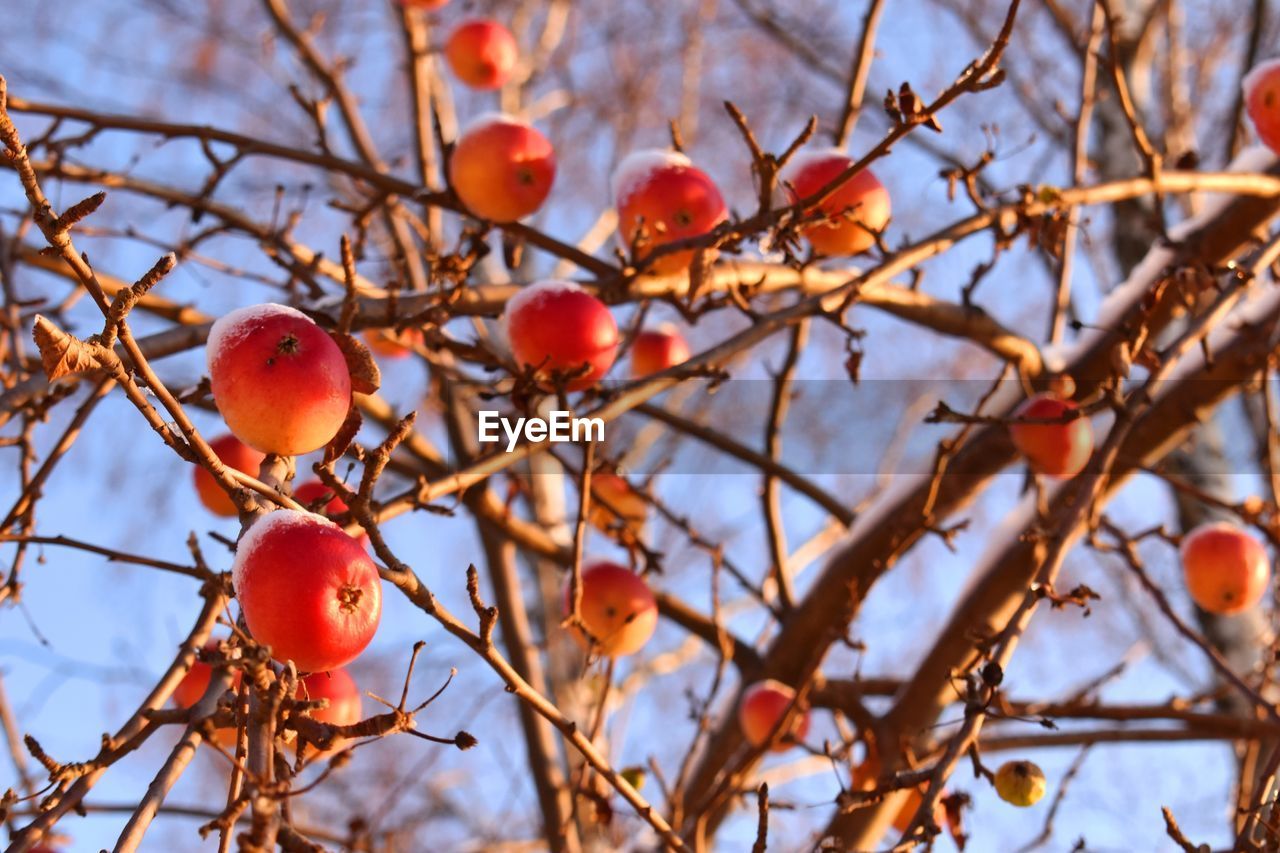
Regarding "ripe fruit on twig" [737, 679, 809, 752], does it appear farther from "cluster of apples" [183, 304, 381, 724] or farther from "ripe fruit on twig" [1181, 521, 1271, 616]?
"cluster of apples" [183, 304, 381, 724]

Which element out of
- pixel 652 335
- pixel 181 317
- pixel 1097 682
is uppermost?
pixel 652 335

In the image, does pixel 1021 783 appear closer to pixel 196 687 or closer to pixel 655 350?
pixel 196 687

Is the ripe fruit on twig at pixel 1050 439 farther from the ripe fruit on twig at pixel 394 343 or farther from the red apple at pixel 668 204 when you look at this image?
the ripe fruit on twig at pixel 394 343

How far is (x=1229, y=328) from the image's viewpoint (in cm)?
266

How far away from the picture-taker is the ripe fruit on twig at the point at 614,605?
2430mm

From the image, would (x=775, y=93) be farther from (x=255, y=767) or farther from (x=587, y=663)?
(x=255, y=767)

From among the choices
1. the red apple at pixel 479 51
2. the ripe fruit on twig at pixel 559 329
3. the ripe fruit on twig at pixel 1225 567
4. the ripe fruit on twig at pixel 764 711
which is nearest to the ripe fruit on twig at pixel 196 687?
the ripe fruit on twig at pixel 559 329

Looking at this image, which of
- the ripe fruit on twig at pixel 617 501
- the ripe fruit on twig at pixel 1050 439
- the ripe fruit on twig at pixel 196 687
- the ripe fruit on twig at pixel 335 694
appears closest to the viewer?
the ripe fruit on twig at pixel 335 694

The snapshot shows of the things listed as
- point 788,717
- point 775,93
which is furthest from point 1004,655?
point 775,93

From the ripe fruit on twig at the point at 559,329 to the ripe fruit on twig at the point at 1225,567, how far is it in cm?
150

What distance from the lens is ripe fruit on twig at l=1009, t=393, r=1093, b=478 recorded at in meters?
2.32

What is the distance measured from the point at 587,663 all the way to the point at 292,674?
2.57ft

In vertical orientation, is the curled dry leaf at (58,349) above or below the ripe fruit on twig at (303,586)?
above

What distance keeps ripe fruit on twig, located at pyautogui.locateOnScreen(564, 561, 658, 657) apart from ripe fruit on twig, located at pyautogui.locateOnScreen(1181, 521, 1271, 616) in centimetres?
123
